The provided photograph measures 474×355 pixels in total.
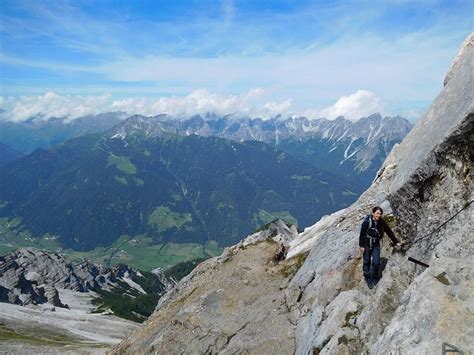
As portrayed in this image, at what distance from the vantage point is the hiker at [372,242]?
21719 mm

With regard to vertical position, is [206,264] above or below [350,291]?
below

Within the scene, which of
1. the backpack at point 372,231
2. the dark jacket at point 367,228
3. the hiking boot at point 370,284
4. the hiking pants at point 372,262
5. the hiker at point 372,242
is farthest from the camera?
the hiking boot at point 370,284

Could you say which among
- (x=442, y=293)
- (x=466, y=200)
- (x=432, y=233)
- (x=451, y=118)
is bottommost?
(x=442, y=293)

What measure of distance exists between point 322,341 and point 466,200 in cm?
1021

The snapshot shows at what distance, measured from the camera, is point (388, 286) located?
65.8 ft

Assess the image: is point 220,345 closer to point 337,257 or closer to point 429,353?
point 337,257

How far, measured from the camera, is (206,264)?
55062mm

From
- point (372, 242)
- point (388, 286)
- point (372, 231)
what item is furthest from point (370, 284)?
point (372, 231)

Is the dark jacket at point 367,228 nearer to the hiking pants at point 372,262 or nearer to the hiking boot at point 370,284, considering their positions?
the hiking pants at point 372,262

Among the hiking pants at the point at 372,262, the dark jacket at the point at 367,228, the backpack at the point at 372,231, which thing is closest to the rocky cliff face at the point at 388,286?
the hiking pants at the point at 372,262

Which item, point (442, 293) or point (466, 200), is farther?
point (466, 200)

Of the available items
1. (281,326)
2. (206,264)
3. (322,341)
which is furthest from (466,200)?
(206,264)

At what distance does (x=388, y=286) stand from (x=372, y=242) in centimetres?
266

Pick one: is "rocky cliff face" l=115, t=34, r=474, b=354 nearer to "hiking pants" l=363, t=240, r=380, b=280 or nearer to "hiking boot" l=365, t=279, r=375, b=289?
"hiking boot" l=365, t=279, r=375, b=289
